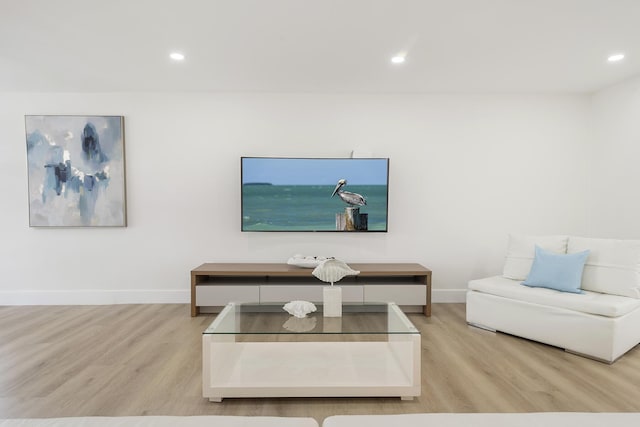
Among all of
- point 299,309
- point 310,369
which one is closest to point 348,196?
point 299,309

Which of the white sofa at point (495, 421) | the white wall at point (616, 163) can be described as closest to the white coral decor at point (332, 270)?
the white sofa at point (495, 421)

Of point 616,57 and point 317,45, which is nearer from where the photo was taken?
point 317,45

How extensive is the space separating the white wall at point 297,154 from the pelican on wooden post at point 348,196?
375 mm

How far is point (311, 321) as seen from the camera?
2287 millimetres

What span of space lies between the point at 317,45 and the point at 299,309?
2046 mm

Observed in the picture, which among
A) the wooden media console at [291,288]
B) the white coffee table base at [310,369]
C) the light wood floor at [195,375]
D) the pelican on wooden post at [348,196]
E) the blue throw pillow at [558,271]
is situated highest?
the pelican on wooden post at [348,196]

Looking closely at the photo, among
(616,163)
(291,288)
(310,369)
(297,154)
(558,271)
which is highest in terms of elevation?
(297,154)

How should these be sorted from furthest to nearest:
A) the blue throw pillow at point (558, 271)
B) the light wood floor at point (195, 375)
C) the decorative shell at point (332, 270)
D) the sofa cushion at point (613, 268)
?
the blue throw pillow at point (558, 271) < the sofa cushion at point (613, 268) < the decorative shell at point (332, 270) < the light wood floor at point (195, 375)

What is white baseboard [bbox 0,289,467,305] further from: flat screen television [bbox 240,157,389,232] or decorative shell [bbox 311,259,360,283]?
decorative shell [bbox 311,259,360,283]

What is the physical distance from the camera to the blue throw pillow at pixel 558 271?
9.58ft

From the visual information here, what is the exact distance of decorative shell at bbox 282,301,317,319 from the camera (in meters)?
2.40

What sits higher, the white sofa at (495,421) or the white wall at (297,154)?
the white wall at (297,154)

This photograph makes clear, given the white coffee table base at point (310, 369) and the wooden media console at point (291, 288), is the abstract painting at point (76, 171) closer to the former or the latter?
the wooden media console at point (291, 288)

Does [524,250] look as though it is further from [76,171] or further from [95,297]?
[76,171]
